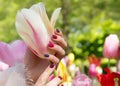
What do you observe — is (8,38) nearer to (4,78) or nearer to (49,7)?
(49,7)

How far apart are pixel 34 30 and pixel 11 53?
0.23 metres

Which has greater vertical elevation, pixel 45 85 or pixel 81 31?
pixel 81 31

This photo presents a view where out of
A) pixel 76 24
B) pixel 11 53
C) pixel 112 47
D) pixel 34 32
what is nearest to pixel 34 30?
pixel 34 32

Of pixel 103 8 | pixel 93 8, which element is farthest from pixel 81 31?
pixel 103 8

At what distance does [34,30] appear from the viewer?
44.8 inches

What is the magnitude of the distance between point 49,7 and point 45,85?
399 centimetres

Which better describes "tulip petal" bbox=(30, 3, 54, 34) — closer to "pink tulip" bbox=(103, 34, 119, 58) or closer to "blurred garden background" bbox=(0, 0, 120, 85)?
"pink tulip" bbox=(103, 34, 119, 58)

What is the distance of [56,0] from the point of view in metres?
5.25

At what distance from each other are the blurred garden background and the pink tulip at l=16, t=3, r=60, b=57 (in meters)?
3.01

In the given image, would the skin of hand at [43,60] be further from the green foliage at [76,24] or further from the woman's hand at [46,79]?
the green foliage at [76,24]

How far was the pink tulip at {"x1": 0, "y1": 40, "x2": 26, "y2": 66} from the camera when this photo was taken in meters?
1.32

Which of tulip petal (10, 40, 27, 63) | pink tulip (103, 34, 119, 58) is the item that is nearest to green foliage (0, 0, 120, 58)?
pink tulip (103, 34, 119, 58)

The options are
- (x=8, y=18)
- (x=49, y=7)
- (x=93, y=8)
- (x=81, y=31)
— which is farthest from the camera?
(x=93, y=8)

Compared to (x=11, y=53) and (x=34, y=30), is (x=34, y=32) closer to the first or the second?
(x=34, y=30)
